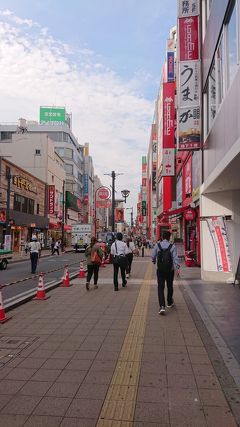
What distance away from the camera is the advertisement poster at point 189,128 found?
16.0m

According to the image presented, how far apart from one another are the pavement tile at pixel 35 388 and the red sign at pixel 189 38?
1428 centimetres

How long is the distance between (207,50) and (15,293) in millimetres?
10102

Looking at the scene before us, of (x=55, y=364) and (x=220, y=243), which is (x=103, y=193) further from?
(x=55, y=364)

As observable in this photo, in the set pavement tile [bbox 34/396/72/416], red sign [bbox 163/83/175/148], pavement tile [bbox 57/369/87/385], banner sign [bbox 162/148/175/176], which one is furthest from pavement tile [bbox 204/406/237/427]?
red sign [bbox 163/83/175/148]

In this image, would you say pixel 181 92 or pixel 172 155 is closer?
pixel 181 92

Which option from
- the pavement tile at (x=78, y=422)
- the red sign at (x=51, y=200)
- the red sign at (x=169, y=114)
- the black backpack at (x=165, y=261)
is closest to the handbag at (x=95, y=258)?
the black backpack at (x=165, y=261)

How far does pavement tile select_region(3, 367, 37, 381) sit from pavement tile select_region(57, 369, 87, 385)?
37 centimetres

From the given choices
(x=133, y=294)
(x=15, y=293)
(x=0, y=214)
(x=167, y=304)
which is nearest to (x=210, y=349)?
(x=167, y=304)

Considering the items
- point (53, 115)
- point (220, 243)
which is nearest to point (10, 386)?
point (220, 243)

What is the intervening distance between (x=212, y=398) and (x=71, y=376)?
1648 millimetres

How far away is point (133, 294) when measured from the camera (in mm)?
11789

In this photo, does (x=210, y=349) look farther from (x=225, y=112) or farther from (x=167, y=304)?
(x=225, y=112)

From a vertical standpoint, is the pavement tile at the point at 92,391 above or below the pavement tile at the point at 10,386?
above

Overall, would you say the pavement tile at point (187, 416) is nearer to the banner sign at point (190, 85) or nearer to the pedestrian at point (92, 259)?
the pedestrian at point (92, 259)
